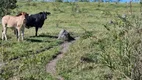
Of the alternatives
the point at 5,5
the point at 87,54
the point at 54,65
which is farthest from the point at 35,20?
the point at 54,65

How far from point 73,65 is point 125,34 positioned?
9577 millimetres

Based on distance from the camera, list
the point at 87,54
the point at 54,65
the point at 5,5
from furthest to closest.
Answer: the point at 5,5 < the point at 87,54 < the point at 54,65

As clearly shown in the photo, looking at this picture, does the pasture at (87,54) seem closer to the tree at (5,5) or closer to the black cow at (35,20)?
the black cow at (35,20)

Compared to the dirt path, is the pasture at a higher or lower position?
higher

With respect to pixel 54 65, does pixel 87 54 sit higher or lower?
higher

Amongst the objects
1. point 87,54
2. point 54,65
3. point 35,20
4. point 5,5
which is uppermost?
point 5,5

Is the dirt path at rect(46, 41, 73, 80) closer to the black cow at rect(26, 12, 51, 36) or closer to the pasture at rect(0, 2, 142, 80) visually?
the pasture at rect(0, 2, 142, 80)

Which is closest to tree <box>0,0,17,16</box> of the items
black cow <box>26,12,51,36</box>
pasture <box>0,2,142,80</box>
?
pasture <box>0,2,142,80</box>

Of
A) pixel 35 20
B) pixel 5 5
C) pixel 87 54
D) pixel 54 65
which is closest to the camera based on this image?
pixel 54 65

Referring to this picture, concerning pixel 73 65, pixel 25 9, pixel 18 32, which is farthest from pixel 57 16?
pixel 73 65

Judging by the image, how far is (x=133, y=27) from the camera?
880 cm

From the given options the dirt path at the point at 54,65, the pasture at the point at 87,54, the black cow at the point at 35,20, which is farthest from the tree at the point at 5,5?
the dirt path at the point at 54,65

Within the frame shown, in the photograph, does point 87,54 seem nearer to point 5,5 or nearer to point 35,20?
point 35,20

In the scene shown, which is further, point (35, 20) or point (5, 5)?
point (5, 5)
